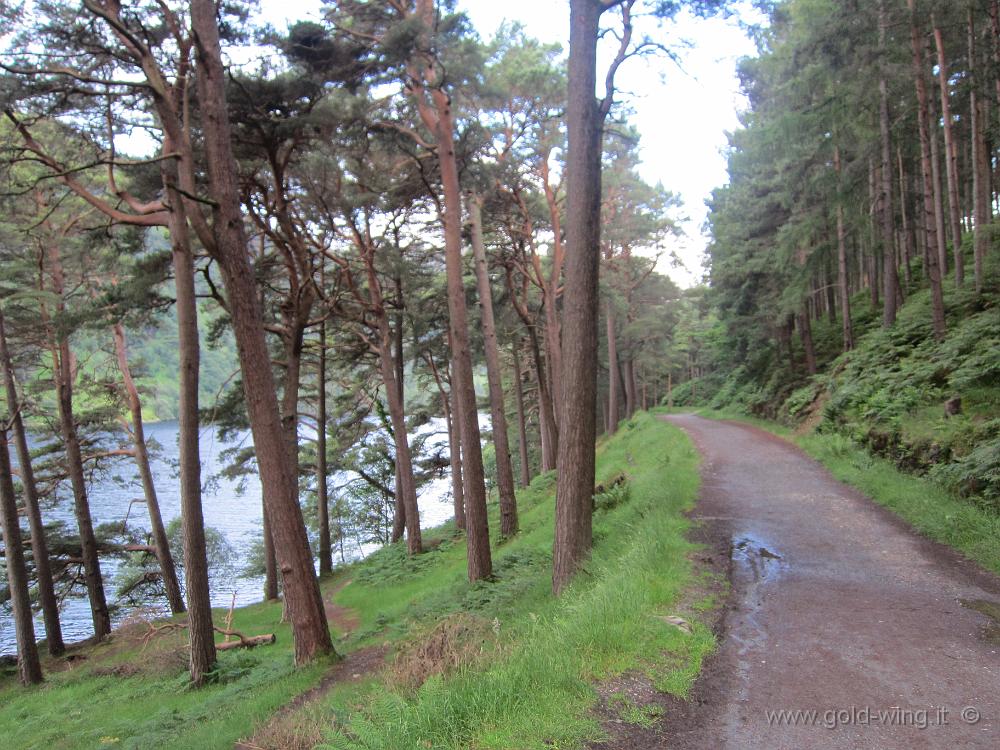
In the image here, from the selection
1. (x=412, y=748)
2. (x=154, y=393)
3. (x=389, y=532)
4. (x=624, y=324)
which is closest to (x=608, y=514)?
(x=412, y=748)

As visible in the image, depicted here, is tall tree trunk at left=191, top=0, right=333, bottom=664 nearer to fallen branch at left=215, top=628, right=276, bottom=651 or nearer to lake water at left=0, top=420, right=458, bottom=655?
fallen branch at left=215, top=628, right=276, bottom=651

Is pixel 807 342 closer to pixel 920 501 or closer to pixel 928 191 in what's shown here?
pixel 928 191

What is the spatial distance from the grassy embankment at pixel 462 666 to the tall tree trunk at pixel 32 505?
1.70 meters

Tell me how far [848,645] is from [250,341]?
22.5ft

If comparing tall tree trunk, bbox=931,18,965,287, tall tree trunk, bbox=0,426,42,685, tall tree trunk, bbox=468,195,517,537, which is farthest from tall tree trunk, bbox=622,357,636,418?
tall tree trunk, bbox=0,426,42,685

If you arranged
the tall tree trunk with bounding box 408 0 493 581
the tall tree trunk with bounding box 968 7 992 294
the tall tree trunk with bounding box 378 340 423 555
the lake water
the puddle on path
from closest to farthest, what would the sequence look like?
1. the puddle on path
2. the tall tree trunk with bounding box 408 0 493 581
3. the tall tree trunk with bounding box 968 7 992 294
4. the tall tree trunk with bounding box 378 340 423 555
5. the lake water

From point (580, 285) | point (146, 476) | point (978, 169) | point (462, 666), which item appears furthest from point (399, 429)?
point (978, 169)

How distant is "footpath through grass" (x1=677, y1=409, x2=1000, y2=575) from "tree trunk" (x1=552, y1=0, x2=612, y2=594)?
3993mm

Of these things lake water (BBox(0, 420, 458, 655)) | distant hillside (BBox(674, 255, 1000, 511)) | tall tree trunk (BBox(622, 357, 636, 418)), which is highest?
distant hillside (BBox(674, 255, 1000, 511))

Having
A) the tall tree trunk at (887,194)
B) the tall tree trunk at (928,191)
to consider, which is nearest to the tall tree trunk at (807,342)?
the tall tree trunk at (887,194)

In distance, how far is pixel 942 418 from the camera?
8.83m

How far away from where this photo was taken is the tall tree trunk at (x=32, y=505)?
12875 mm

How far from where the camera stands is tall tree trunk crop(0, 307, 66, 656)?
12875mm

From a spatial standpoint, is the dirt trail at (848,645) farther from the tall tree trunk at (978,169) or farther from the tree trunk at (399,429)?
the tree trunk at (399,429)
